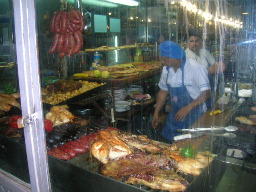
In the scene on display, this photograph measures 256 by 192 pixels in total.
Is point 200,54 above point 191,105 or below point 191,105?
above

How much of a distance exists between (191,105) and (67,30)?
6.21 ft

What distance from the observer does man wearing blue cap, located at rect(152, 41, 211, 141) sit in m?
2.82

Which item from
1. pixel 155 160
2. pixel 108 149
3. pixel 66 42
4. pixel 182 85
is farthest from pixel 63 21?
pixel 155 160

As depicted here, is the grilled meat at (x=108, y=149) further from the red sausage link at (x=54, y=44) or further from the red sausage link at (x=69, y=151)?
the red sausage link at (x=54, y=44)

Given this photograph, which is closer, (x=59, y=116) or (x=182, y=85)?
(x=59, y=116)

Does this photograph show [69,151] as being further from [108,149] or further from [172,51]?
[172,51]

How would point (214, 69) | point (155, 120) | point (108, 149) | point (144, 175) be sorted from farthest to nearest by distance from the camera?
point (155, 120)
point (214, 69)
point (108, 149)
point (144, 175)

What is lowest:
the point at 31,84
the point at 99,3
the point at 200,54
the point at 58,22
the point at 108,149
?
the point at 108,149

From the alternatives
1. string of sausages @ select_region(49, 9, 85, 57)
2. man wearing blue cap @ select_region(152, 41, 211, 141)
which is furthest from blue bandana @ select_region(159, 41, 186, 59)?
string of sausages @ select_region(49, 9, 85, 57)

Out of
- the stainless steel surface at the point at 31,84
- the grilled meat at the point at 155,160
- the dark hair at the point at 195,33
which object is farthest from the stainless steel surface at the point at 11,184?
the dark hair at the point at 195,33

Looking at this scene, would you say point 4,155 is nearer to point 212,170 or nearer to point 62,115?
point 62,115

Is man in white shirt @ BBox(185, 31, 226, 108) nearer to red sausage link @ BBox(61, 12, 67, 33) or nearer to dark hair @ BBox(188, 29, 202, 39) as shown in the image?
dark hair @ BBox(188, 29, 202, 39)

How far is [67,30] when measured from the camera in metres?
2.58

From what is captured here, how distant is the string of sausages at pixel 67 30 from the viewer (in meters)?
2.53
